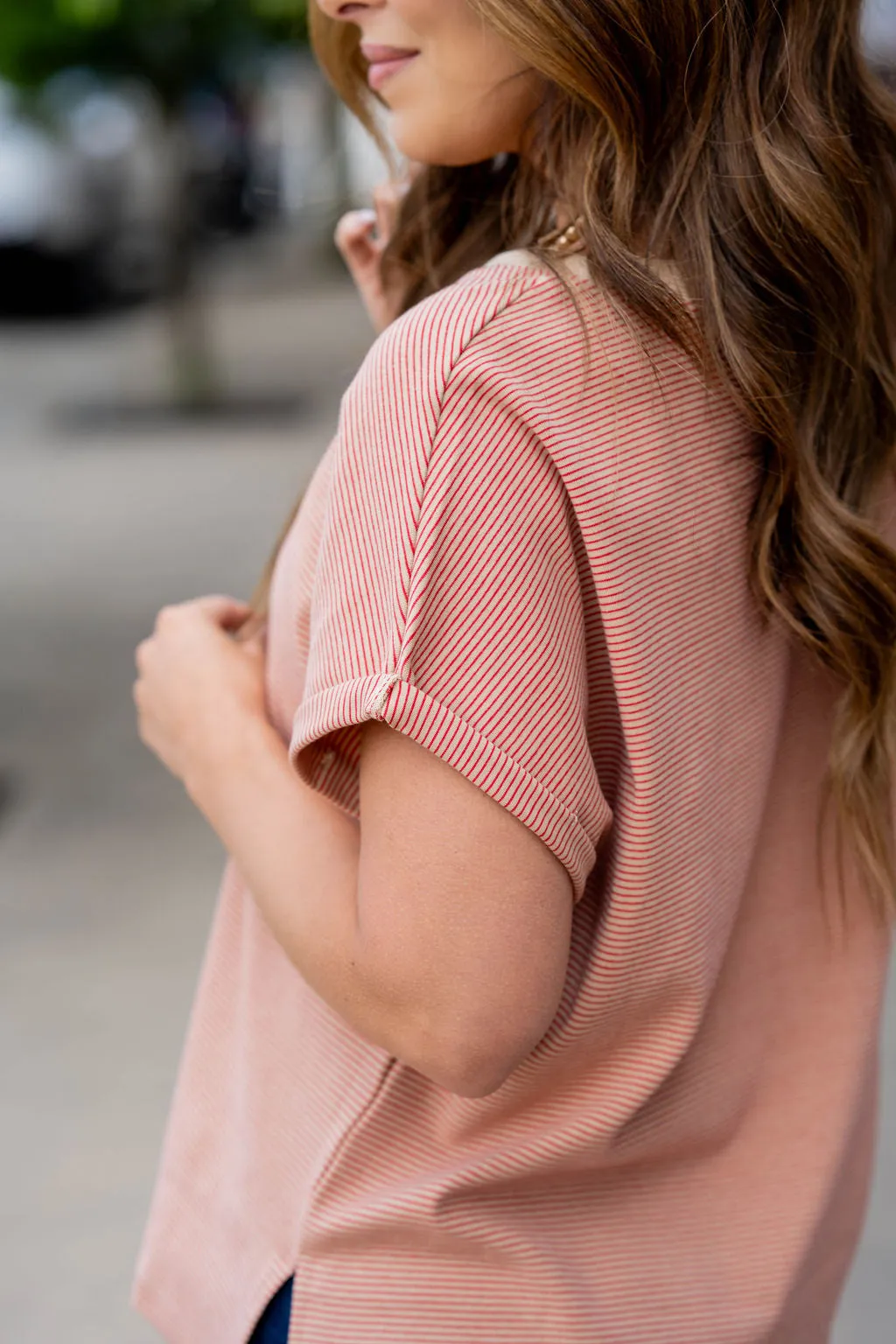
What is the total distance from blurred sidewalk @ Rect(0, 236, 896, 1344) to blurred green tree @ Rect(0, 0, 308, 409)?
5.62ft

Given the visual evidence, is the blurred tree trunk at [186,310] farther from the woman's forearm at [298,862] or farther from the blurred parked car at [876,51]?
the woman's forearm at [298,862]

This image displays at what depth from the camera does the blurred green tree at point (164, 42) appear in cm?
814

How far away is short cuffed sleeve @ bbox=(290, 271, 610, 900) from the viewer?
2.72 ft

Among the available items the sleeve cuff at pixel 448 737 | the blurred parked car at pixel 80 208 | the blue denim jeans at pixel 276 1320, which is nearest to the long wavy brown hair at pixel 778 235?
the sleeve cuff at pixel 448 737

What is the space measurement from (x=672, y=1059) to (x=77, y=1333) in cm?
194

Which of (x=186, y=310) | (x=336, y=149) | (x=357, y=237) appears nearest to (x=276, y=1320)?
(x=357, y=237)

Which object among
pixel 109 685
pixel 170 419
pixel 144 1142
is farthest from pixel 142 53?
pixel 144 1142

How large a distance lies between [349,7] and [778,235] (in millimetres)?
325

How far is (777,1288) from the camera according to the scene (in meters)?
1.09

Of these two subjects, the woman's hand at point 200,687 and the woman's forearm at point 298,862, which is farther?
the woman's hand at point 200,687

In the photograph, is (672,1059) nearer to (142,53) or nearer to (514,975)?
(514,975)

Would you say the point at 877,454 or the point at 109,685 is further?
the point at 109,685

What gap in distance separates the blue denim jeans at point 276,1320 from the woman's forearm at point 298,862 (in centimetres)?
21

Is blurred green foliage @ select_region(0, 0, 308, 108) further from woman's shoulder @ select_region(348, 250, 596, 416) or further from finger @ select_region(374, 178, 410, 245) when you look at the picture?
woman's shoulder @ select_region(348, 250, 596, 416)
